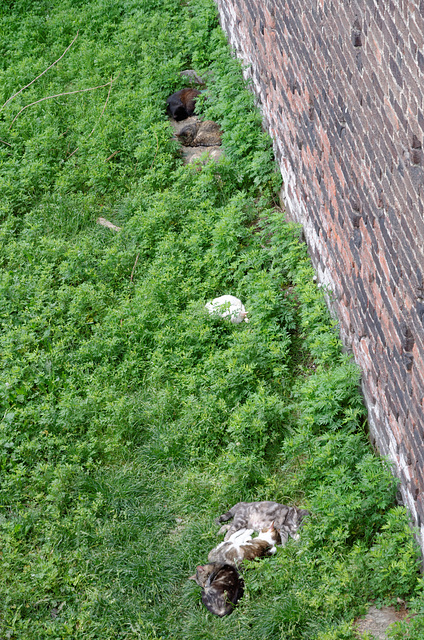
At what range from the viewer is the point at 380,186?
13.2ft

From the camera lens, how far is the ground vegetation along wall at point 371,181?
141 inches

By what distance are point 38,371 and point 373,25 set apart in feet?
12.5

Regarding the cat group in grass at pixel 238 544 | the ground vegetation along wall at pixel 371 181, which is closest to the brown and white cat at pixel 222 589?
the cat group in grass at pixel 238 544

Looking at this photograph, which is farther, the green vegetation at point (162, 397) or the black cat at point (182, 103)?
the black cat at point (182, 103)

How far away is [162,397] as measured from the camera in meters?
5.28

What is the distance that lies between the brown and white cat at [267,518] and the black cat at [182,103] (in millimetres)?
5540

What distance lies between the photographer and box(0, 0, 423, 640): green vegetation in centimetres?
405

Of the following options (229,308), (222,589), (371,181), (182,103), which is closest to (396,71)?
(371,181)

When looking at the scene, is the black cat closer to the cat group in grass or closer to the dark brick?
the dark brick

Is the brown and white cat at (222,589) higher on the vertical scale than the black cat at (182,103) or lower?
lower

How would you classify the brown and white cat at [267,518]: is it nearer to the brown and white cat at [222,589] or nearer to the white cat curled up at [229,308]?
the brown and white cat at [222,589]

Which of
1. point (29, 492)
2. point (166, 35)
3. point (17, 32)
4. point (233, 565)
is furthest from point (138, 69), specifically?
point (233, 565)

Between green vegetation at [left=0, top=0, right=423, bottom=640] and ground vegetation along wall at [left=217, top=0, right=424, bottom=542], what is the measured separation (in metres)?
0.28

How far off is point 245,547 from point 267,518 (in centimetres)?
29
